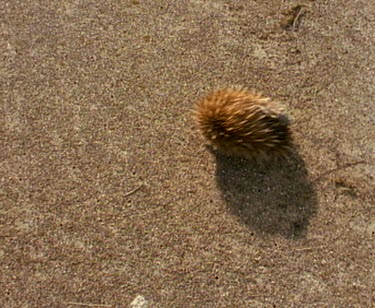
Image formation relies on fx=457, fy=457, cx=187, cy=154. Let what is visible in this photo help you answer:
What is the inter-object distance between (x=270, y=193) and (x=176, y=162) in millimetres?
556

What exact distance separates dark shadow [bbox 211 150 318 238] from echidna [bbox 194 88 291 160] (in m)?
0.13

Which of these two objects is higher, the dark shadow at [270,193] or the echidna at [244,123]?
→ the echidna at [244,123]

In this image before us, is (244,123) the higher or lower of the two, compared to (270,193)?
higher

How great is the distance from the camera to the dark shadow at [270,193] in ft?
8.23

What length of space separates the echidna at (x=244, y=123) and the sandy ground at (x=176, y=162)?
19cm

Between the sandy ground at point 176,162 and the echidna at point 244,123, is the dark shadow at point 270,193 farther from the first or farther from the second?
the echidna at point 244,123

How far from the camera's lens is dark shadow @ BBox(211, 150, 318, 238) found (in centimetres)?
251

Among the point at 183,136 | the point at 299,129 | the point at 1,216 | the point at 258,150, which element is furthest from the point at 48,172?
the point at 299,129

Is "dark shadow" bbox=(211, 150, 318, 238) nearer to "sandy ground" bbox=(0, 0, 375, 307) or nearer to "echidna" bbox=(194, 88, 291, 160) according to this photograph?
"sandy ground" bbox=(0, 0, 375, 307)

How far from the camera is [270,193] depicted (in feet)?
8.37

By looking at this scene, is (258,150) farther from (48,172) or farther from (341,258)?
(48,172)

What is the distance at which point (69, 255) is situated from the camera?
2451mm

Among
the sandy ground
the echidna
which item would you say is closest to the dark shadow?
the sandy ground

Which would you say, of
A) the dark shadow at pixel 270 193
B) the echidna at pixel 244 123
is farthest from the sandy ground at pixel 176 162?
the echidna at pixel 244 123
